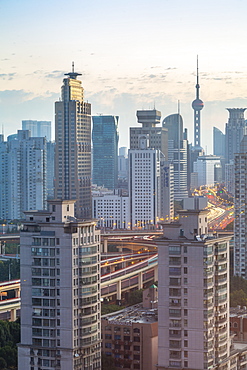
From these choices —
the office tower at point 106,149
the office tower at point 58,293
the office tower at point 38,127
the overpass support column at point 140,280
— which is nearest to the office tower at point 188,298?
the office tower at point 58,293

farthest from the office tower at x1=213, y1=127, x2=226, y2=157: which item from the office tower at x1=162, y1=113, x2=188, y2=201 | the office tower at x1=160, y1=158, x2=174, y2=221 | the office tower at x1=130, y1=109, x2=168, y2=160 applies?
the office tower at x1=160, y1=158, x2=174, y2=221

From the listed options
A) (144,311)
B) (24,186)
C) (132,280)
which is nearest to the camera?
(144,311)

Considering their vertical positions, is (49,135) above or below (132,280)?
above

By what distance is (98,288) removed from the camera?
47.8 ft

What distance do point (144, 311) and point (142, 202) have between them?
2794 centimetres

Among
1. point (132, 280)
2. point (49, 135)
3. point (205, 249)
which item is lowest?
point (132, 280)

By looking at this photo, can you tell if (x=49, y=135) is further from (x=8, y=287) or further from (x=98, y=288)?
(x=98, y=288)

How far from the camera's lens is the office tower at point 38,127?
5174cm

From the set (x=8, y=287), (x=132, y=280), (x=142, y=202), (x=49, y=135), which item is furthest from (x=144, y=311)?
(x=49, y=135)

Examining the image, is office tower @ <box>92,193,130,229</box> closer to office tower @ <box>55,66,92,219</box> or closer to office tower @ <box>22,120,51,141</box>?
office tower @ <box>55,66,92,219</box>

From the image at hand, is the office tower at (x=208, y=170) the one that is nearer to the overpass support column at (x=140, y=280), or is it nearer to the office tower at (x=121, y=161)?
the office tower at (x=121, y=161)

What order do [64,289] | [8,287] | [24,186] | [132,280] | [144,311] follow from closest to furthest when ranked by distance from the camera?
[64,289]
[144,311]
[8,287]
[132,280]
[24,186]

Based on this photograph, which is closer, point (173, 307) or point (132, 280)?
point (173, 307)

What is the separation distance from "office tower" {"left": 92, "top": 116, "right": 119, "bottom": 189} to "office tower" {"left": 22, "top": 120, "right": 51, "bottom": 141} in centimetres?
777
